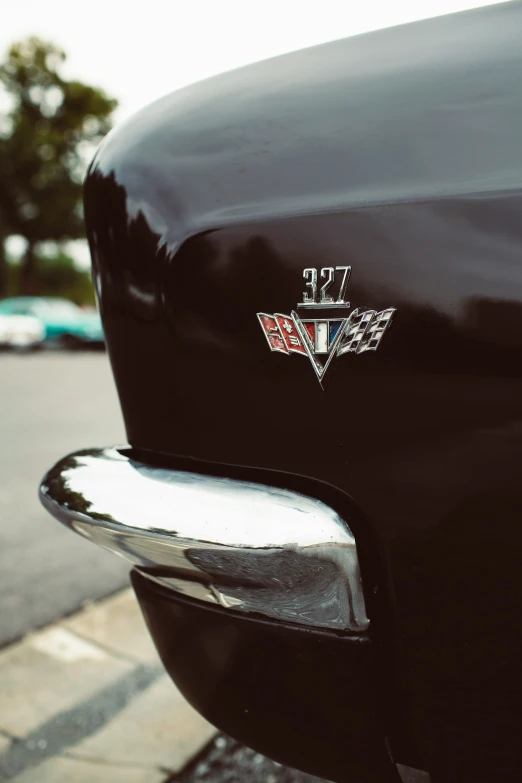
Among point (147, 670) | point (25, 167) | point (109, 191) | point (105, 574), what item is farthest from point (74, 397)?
point (25, 167)

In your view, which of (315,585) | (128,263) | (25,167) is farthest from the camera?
(25,167)

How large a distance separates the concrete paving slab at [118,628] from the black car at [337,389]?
1.32 meters

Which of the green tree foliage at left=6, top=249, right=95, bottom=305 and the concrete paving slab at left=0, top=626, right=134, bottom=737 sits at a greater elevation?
the concrete paving slab at left=0, top=626, right=134, bottom=737

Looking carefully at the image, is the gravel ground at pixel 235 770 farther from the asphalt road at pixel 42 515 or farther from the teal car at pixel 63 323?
the teal car at pixel 63 323

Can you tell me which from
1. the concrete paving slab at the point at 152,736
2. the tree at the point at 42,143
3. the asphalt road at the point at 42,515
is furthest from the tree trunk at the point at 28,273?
the concrete paving slab at the point at 152,736

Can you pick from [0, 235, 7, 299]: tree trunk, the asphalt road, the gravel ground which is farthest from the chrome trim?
[0, 235, 7, 299]: tree trunk

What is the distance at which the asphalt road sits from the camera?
8.63 feet

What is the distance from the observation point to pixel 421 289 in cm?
74

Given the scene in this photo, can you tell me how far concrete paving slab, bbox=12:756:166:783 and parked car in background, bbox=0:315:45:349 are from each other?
15671 mm

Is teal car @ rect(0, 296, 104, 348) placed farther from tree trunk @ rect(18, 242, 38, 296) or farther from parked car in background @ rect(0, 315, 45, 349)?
tree trunk @ rect(18, 242, 38, 296)

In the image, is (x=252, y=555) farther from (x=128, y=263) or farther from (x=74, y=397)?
(x=74, y=397)

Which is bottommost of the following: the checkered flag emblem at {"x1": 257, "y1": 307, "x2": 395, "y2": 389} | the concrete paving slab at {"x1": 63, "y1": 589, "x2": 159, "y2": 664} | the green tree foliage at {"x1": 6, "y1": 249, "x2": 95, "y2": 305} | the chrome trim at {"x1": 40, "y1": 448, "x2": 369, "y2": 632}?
the green tree foliage at {"x1": 6, "y1": 249, "x2": 95, "y2": 305}

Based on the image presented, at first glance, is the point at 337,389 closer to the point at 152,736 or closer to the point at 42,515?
the point at 152,736

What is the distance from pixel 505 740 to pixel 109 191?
91 cm
